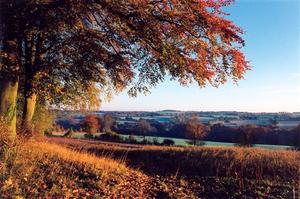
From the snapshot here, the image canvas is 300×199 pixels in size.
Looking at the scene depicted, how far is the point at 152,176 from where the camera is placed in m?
12.8

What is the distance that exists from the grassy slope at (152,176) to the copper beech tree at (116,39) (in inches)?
117

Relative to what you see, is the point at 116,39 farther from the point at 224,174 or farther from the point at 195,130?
the point at 195,130

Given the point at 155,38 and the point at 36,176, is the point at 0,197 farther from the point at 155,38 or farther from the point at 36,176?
the point at 155,38

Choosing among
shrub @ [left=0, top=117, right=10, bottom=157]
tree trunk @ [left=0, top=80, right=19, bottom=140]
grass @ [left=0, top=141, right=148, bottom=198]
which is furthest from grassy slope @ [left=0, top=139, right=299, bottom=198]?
tree trunk @ [left=0, top=80, right=19, bottom=140]

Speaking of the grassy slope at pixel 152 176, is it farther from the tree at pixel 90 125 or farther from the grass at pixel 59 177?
the tree at pixel 90 125

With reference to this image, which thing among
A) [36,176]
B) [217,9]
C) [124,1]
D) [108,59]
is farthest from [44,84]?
[217,9]

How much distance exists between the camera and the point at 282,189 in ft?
36.5

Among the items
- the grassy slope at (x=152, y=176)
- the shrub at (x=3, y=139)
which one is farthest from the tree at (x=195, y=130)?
the shrub at (x=3, y=139)

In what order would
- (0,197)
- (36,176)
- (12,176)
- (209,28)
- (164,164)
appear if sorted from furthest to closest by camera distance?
(164,164) → (209,28) → (36,176) → (12,176) → (0,197)

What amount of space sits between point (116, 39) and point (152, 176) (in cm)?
475

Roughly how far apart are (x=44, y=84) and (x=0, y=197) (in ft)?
22.0

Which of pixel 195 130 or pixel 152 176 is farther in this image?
pixel 195 130

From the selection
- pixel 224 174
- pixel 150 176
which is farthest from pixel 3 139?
pixel 224 174

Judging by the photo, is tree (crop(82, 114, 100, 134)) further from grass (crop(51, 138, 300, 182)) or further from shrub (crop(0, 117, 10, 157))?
shrub (crop(0, 117, 10, 157))
